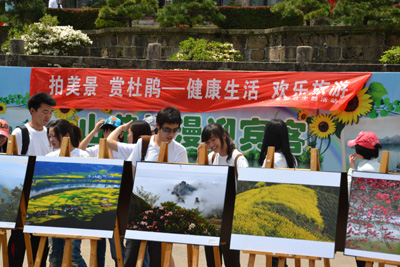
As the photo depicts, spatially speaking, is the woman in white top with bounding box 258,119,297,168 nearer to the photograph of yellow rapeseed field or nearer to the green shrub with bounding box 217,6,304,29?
the photograph of yellow rapeseed field

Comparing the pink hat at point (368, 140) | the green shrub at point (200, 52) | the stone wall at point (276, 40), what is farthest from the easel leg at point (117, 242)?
the stone wall at point (276, 40)

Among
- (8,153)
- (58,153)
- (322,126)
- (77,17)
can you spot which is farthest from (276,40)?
(8,153)

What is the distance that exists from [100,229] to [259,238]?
1.29m

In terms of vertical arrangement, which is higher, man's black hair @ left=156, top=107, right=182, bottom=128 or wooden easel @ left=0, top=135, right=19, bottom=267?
man's black hair @ left=156, top=107, right=182, bottom=128

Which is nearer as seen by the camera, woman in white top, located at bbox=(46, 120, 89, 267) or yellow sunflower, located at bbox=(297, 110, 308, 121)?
woman in white top, located at bbox=(46, 120, 89, 267)

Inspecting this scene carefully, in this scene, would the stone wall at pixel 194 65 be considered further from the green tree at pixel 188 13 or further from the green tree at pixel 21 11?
the green tree at pixel 21 11

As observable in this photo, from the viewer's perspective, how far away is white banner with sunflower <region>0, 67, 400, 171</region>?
360 inches

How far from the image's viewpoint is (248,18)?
67.3 feet

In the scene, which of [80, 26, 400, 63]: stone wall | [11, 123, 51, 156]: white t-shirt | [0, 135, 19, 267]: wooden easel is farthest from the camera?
[80, 26, 400, 63]: stone wall

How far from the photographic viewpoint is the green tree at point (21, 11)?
21062 millimetres

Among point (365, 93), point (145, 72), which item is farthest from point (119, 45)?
point (365, 93)

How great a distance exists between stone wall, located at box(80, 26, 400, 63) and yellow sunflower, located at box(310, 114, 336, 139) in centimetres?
926

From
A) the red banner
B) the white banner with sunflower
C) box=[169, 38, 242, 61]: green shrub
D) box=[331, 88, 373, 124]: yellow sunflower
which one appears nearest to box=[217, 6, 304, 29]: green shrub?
box=[169, 38, 242, 61]: green shrub

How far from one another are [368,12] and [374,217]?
44.3 ft
